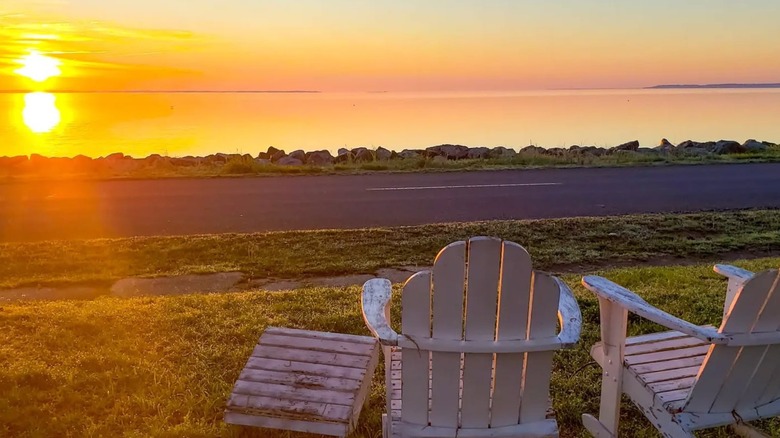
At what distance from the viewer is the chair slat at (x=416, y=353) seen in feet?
8.02

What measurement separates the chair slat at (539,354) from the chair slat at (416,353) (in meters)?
0.39

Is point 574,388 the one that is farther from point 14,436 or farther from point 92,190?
point 92,190

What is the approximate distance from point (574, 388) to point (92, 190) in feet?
34.2

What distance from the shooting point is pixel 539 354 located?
8.35 feet

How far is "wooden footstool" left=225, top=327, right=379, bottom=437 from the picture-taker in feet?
10.2

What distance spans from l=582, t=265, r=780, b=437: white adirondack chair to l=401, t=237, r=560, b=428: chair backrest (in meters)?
0.53

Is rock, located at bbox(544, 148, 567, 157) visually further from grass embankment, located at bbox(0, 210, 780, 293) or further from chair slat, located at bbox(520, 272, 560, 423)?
chair slat, located at bbox(520, 272, 560, 423)

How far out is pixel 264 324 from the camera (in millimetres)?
4906

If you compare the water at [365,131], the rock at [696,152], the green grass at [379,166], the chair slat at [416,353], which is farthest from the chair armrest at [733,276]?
the water at [365,131]

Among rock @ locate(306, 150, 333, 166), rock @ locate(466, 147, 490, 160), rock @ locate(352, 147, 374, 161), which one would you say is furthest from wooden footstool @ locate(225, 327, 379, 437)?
rock @ locate(466, 147, 490, 160)

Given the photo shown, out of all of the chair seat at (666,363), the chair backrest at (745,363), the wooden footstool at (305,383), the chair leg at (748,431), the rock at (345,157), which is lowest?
the chair leg at (748,431)

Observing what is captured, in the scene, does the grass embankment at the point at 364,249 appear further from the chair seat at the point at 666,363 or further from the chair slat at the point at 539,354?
the chair slat at the point at 539,354

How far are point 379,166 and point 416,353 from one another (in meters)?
12.6

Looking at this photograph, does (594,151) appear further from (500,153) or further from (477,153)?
(477,153)
